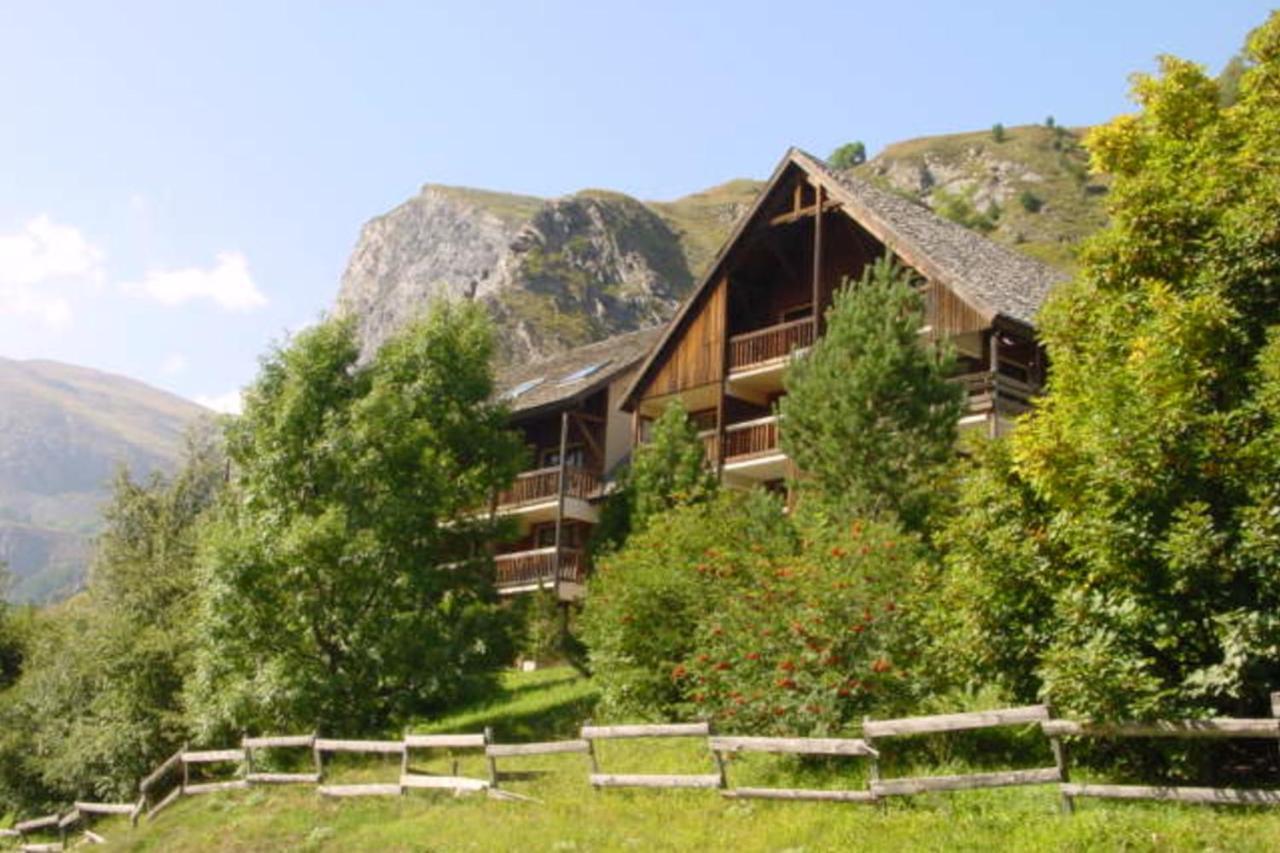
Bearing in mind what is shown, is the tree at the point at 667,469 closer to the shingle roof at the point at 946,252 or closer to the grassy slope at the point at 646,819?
the grassy slope at the point at 646,819

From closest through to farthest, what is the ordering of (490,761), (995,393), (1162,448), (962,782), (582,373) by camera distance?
(1162,448) → (962,782) → (490,761) → (995,393) → (582,373)

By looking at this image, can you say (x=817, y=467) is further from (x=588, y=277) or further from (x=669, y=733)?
(x=588, y=277)

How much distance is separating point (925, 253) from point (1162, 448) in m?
17.0

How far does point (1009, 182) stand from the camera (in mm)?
139500

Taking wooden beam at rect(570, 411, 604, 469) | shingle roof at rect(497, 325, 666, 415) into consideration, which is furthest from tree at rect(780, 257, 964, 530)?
wooden beam at rect(570, 411, 604, 469)

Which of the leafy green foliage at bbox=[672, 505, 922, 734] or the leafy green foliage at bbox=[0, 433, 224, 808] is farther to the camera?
the leafy green foliage at bbox=[0, 433, 224, 808]

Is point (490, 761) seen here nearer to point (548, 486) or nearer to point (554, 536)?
point (548, 486)

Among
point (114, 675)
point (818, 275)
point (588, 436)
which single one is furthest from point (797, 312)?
point (114, 675)

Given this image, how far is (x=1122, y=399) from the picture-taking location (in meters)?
13.4

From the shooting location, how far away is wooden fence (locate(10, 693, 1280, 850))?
1257 cm

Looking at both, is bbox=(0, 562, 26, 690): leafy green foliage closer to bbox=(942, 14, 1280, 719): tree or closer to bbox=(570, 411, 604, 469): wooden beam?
bbox=(570, 411, 604, 469): wooden beam

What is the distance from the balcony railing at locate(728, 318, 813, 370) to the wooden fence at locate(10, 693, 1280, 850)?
13336 millimetres

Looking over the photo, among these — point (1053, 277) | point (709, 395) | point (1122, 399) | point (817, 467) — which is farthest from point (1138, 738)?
point (1053, 277)

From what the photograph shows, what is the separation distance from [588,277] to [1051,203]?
43.7 meters
